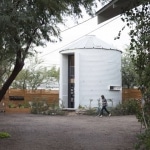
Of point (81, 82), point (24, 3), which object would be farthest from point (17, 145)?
point (81, 82)

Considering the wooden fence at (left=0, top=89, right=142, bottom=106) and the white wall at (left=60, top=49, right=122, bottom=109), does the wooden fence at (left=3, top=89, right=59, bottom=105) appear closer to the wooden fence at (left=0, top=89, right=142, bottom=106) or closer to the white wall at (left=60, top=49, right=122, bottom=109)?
the wooden fence at (left=0, top=89, right=142, bottom=106)

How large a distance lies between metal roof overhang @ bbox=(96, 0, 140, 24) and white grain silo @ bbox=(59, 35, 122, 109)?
82.1 ft

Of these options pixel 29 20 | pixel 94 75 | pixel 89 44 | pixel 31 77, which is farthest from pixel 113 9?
pixel 31 77

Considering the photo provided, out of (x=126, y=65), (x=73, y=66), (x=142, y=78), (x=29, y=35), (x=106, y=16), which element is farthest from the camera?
(x=126, y=65)

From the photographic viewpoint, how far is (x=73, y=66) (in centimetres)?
3853

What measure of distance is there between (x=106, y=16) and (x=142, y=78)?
4060mm

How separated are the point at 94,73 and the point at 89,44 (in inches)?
121

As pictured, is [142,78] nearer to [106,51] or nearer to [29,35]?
[29,35]

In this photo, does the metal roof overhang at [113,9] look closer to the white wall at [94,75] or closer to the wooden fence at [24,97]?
the white wall at [94,75]

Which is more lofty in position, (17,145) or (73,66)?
(73,66)

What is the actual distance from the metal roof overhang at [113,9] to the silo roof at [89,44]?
25.5m

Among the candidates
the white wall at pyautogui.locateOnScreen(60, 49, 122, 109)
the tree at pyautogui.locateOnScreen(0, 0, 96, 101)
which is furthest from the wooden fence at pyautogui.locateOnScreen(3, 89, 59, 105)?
the tree at pyautogui.locateOnScreen(0, 0, 96, 101)

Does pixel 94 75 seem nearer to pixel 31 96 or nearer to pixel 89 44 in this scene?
pixel 89 44

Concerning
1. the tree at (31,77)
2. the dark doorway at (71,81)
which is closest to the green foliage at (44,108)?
the dark doorway at (71,81)
